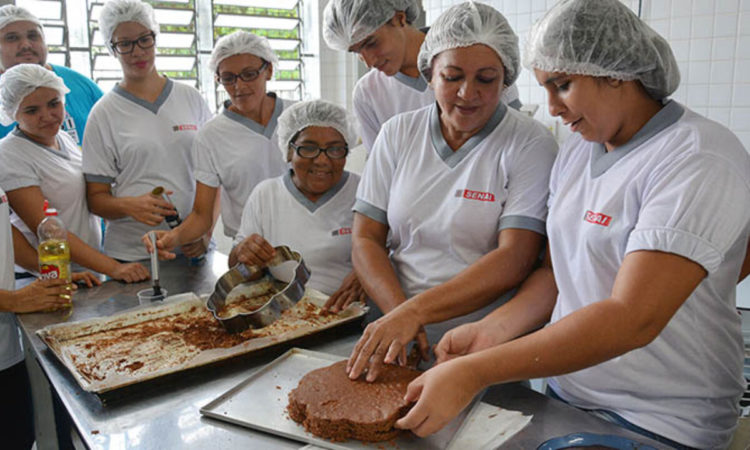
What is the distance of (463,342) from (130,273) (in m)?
1.53

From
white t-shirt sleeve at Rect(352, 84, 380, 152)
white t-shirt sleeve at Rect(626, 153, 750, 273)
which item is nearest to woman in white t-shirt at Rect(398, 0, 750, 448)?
white t-shirt sleeve at Rect(626, 153, 750, 273)

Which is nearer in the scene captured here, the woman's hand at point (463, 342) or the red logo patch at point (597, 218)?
the red logo patch at point (597, 218)

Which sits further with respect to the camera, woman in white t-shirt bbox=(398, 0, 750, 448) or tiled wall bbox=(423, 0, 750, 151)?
tiled wall bbox=(423, 0, 750, 151)

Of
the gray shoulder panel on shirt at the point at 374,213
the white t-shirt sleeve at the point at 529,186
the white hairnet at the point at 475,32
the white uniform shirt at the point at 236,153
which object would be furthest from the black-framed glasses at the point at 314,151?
the white t-shirt sleeve at the point at 529,186

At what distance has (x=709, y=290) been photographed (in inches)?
45.3

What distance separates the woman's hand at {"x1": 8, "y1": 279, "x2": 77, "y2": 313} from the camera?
1.91 m

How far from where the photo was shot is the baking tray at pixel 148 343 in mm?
1381

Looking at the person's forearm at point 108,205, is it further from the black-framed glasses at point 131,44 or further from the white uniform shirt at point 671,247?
the white uniform shirt at point 671,247

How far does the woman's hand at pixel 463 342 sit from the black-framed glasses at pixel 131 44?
6.36ft

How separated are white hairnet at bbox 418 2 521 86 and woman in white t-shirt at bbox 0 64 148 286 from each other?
4.99ft

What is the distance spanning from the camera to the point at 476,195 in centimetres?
161

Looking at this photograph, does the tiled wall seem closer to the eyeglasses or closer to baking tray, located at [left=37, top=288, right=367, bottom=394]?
the eyeglasses

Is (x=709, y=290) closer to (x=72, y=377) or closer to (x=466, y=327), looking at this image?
(x=466, y=327)

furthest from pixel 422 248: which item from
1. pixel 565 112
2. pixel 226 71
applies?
pixel 226 71
